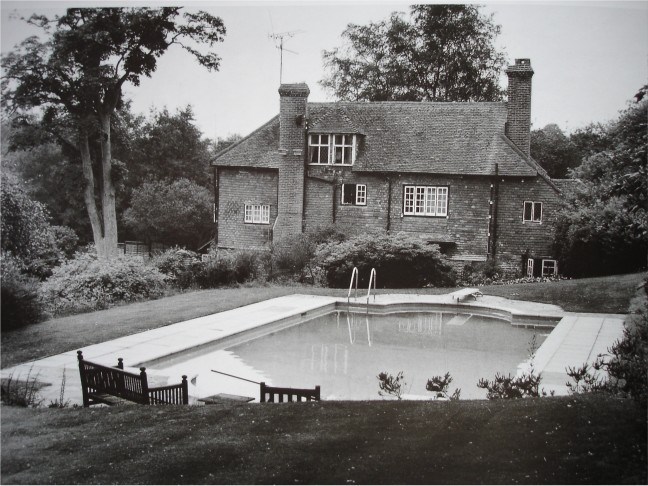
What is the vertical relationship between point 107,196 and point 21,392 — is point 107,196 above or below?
above

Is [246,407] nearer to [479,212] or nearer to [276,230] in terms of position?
[276,230]

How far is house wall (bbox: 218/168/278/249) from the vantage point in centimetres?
635

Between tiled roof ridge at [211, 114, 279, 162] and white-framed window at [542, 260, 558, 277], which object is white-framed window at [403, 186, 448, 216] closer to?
white-framed window at [542, 260, 558, 277]

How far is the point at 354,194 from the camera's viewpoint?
6.62 metres

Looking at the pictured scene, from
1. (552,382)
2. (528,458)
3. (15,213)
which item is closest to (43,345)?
(15,213)

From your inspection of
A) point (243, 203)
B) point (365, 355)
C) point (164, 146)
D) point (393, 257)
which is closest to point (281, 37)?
point (164, 146)

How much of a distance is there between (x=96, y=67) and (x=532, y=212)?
4327 mm

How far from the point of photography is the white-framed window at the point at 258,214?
641 cm

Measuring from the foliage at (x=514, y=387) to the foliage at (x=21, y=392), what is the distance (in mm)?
3576

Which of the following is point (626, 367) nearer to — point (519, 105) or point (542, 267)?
point (542, 267)

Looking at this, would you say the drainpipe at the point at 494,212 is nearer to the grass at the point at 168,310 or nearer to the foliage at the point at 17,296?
the grass at the point at 168,310

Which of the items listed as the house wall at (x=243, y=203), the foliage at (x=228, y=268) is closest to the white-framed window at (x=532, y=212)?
Answer: the house wall at (x=243, y=203)

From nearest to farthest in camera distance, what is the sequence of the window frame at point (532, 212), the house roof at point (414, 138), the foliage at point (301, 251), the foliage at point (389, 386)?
the foliage at point (389, 386), the window frame at point (532, 212), the house roof at point (414, 138), the foliage at point (301, 251)

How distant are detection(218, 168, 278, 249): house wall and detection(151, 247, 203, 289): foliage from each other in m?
0.46
